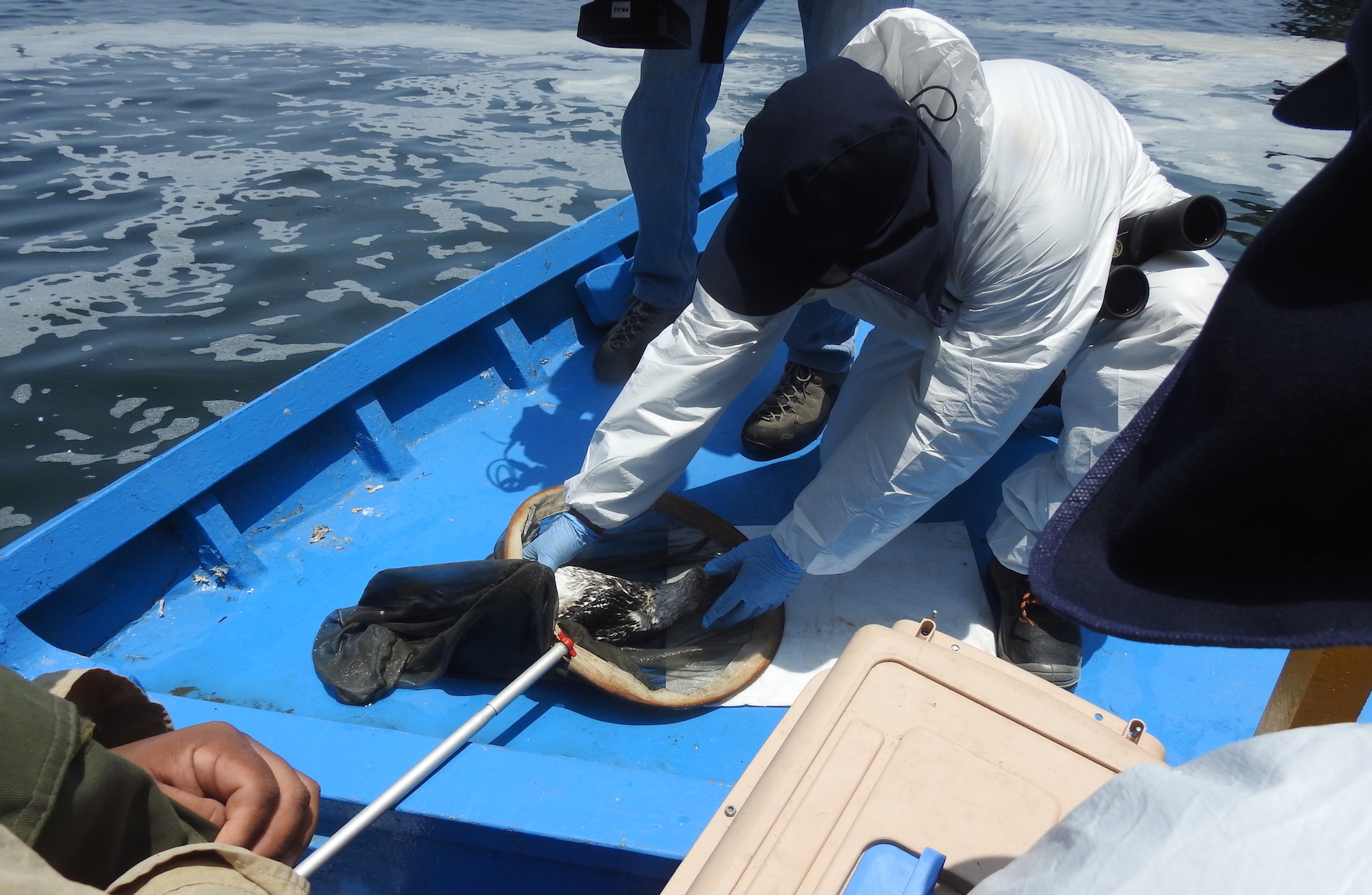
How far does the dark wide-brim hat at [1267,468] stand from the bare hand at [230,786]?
3.04ft

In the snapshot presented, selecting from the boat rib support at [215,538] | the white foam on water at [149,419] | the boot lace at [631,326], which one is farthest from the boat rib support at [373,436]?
the white foam on water at [149,419]

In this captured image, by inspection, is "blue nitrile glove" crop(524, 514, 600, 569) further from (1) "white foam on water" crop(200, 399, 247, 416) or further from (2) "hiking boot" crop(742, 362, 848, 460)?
(1) "white foam on water" crop(200, 399, 247, 416)

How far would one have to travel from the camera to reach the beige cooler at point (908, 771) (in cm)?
81

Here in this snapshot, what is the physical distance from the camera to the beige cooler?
806 millimetres

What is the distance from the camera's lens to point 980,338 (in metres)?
1.38

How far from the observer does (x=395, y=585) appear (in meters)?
1.58

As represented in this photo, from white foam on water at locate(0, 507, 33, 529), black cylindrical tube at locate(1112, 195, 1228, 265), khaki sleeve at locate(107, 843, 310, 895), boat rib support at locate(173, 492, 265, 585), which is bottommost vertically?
white foam on water at locate(0, 507, 33, 529)

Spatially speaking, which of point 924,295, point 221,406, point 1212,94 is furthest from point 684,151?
point 1212,94

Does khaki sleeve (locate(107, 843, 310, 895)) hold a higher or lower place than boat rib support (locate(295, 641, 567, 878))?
higher

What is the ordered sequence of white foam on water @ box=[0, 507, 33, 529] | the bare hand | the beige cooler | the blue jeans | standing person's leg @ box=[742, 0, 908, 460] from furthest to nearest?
white foam on water @ box=[0, 507, 33, 529], standing person's leg @ box=[742, 0, 908, 460], the blue jeans, the bare hand, the beige cooler

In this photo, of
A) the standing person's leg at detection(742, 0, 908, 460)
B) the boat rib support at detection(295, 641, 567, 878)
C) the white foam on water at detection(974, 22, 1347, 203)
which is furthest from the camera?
the white foam on water at detection(974, 22, 1347, 203)

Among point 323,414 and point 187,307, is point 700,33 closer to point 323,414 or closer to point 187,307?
point 323,414

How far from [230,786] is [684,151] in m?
1.88

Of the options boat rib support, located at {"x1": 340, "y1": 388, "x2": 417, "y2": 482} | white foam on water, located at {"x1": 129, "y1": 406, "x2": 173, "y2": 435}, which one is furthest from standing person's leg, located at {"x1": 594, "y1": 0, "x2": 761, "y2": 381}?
white foam on water, located at {"x1": 129, "y1": 406, "x2": 173, "y2": 435}
